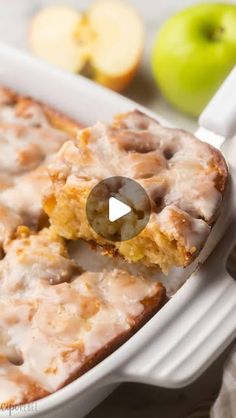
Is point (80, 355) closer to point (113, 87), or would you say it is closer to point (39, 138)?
point (39, 138)

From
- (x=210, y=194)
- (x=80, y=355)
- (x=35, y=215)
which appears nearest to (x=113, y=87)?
(x=35, y=215)

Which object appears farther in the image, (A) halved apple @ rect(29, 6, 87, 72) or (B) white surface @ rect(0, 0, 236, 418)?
(A) halved apple @ rect(29, 6, 87, 72)

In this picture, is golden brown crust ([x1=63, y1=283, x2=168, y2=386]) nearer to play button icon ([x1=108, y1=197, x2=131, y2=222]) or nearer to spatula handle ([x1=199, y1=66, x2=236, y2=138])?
play button icon ([x1=108, y1=197, x2=131, y2=222])

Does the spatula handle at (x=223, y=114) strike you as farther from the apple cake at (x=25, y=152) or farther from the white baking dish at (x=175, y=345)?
the apple cake at (x=25, y=152)

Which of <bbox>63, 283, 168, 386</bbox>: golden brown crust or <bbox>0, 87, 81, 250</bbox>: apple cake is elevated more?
<bbox>63, 283, 168, 386</bbox>: golden brown crust
